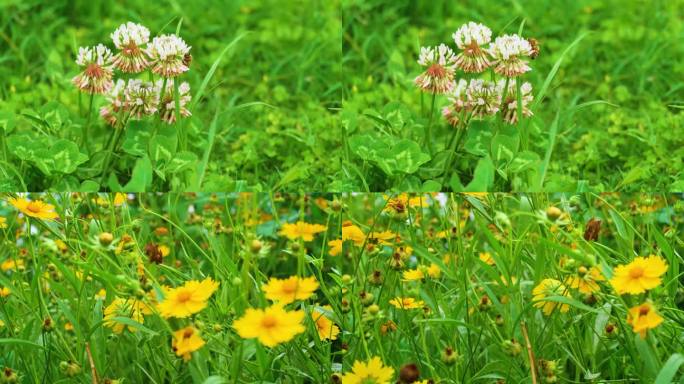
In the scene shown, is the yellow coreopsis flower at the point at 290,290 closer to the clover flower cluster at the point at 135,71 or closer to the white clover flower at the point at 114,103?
the clover flower cluster at the point at 135,71

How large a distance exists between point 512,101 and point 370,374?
103 centimetres

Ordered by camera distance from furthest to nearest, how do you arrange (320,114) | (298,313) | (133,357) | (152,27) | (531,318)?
1. (152,27)
2. (320,114)
3. (133,357)
4. (531,318)
5. (298,313)

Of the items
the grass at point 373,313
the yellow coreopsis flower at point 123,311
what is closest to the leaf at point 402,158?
the grass at point 373,313

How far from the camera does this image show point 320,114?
2992 mm

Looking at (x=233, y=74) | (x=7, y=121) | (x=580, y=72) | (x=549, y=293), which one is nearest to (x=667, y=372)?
(x=549, y=293)

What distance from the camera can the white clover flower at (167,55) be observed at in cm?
242

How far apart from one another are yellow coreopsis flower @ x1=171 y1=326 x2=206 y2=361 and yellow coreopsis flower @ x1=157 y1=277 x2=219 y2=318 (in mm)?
28

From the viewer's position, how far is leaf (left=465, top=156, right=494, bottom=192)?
246cm

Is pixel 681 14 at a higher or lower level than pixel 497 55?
higher

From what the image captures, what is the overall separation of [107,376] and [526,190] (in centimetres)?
108

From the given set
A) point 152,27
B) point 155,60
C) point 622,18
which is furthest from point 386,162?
point 622,18

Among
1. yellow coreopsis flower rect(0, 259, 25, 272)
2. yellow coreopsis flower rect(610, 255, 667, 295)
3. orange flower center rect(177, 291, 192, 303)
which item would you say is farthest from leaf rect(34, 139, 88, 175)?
yellow coreopsis flower rect(610, 255, 667, 295)

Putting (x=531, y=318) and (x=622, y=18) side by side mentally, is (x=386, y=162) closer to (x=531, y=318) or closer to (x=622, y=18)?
(x=531, y=318)

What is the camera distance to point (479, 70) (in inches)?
96.5
